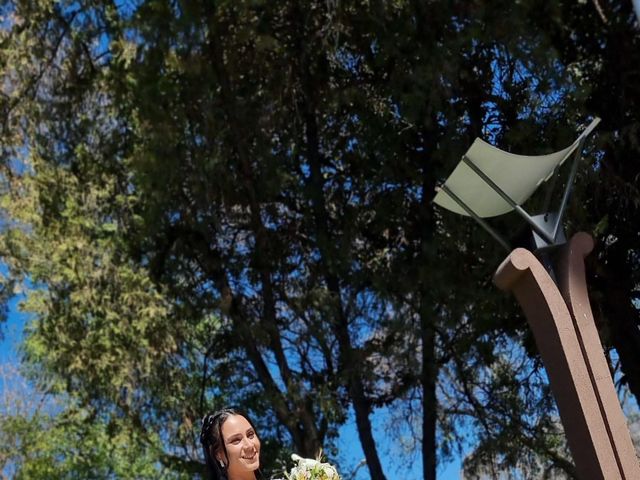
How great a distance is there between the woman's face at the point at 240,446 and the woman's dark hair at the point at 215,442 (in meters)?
0.02

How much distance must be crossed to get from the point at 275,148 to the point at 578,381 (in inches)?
276

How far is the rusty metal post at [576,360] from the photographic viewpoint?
16.4ft

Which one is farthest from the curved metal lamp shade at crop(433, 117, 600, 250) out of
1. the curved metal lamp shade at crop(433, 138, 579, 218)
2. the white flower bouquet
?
the white flower bouquet

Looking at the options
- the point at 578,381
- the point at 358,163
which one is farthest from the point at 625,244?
the point at 578,381

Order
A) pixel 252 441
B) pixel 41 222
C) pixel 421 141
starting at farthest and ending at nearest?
1. pixel 41 222
2. pixel 421 141
3. pixel 252 441

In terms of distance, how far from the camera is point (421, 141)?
10578 millimetres

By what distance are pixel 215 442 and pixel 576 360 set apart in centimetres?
246

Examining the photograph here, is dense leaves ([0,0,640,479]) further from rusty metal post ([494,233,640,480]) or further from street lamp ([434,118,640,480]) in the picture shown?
rusty metal post ([494,233,640,480])

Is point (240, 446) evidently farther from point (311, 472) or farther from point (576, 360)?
point (576, 360)

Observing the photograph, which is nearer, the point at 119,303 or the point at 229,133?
the point at 229,133

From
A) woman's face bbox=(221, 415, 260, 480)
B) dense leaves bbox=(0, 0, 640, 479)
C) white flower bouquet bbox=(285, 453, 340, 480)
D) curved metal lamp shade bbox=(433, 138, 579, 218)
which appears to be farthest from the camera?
dense leaves bbox=(0, 0, 640, 479)

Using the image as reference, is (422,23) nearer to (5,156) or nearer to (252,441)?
(5,156)

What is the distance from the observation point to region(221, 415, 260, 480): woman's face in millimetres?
3275

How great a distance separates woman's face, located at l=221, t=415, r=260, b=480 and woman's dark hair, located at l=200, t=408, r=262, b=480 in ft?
0.06
